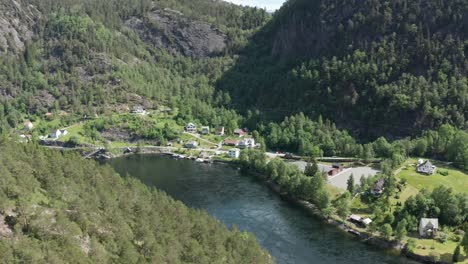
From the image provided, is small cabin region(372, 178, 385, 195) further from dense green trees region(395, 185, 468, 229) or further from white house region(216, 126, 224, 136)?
white house region(216, 126, 224, 136)

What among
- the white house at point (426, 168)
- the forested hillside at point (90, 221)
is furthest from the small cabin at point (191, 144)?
the forested hillside at point (90, 221)

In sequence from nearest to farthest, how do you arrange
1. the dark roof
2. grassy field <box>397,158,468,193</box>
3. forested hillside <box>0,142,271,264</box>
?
1. forested hillside <box>0,142,271,264</box>
2. the dark roof
3. grassy field <box>397,158,468,193</box>

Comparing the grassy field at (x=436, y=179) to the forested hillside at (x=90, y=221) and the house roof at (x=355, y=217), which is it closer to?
the house roof at (x=355, y=217)

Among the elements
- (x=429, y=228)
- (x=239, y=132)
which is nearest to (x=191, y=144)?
(x=239, y=132)

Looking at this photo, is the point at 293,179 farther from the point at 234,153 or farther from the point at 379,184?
the point at 234,153

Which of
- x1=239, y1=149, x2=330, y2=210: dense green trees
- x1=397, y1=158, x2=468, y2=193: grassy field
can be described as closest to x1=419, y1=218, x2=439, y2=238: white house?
x1=239, y1=149, x2=330, y2=210: dense green trees

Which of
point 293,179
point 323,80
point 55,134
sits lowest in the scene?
point 55,134
